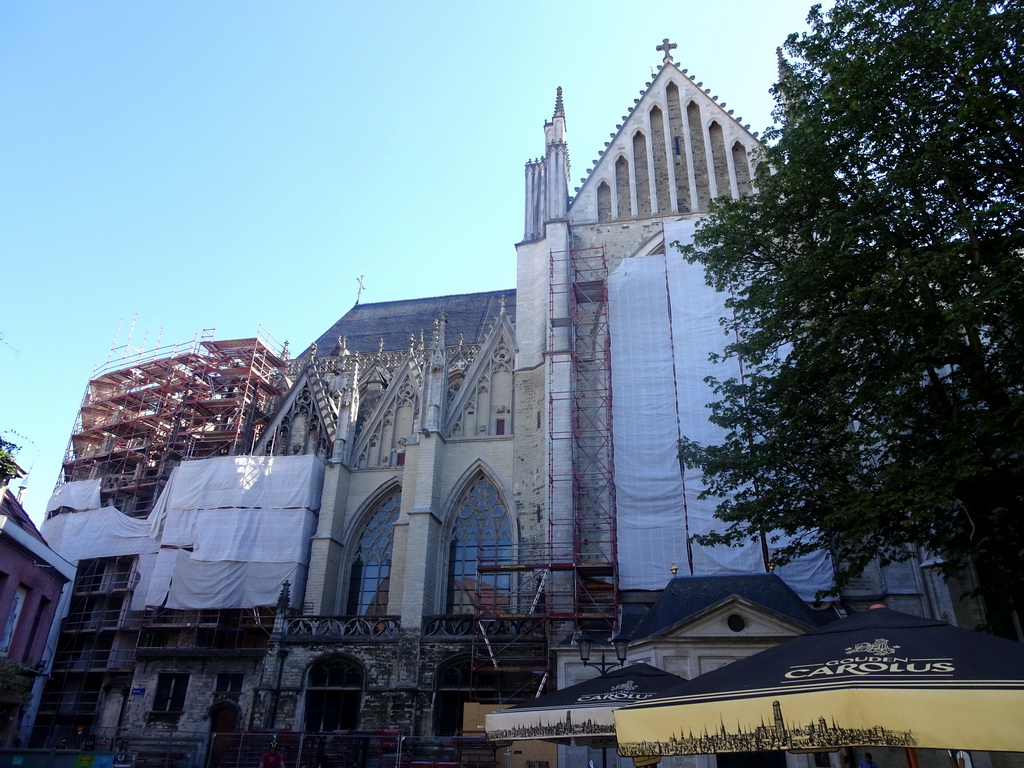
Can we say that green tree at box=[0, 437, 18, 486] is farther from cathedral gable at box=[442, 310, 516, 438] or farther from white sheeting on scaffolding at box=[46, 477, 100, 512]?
white sheeting on scaffolding at box=[46, 477, 100, 512]

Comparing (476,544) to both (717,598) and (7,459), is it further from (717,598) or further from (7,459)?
(7,459)

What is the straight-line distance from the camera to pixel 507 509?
2334cm

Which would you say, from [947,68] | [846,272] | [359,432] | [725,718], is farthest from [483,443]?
[725,718]

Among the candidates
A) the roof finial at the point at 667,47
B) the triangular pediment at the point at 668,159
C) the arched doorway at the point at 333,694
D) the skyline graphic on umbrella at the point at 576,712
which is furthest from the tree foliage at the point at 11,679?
the roof finial at the point at 667,47

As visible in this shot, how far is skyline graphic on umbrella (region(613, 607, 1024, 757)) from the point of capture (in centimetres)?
481

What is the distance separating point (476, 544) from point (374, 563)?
3.60 metres

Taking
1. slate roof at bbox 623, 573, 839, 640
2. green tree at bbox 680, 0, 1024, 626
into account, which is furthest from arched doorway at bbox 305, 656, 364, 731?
green tree at bbox 680, 0, 1024, 626

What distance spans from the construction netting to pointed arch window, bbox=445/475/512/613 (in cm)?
523

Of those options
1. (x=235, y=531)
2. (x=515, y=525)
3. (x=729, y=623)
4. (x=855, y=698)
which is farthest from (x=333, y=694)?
(x=855, y=698)

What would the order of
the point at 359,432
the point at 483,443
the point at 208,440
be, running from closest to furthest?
the point at 483,443
the point at 359,432
the point at 208,440

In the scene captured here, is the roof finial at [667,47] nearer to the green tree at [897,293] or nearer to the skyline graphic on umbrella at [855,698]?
the green tree at [897,293]

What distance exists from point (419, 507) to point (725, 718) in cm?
1725

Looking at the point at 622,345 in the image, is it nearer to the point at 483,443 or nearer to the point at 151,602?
the point at 483,443

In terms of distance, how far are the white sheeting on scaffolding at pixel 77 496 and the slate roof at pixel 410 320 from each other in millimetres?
10649
